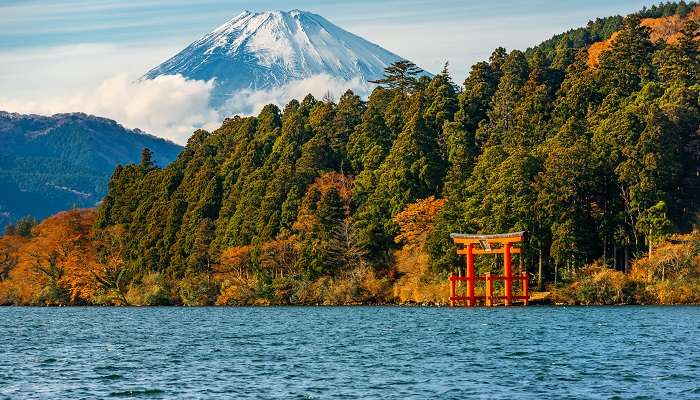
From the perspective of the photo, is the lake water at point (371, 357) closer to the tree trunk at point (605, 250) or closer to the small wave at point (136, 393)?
the small wave at point (136, 393)

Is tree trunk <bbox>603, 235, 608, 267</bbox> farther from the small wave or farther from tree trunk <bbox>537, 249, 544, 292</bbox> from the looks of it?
the small wave

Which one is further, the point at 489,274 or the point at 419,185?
the point at 419,185

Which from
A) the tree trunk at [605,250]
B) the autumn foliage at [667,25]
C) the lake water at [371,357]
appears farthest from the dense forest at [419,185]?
the autumn foliage at [667,25]

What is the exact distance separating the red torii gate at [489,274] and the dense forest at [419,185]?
3603mm

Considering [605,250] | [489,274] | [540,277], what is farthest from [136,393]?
[605,250]

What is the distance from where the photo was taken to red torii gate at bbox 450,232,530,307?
245 ft

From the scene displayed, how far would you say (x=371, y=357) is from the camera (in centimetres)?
4156

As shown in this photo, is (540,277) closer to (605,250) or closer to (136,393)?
(605,250)

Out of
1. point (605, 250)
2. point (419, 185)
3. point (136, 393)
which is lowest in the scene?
point (136, 393)

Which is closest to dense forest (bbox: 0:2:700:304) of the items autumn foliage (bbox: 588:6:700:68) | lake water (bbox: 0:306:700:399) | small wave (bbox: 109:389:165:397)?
lake water (bbox: 0:306:700:399)

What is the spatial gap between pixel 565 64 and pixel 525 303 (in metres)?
40.1

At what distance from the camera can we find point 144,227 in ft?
380

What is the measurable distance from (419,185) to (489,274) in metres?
20.0

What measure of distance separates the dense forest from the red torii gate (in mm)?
3603
